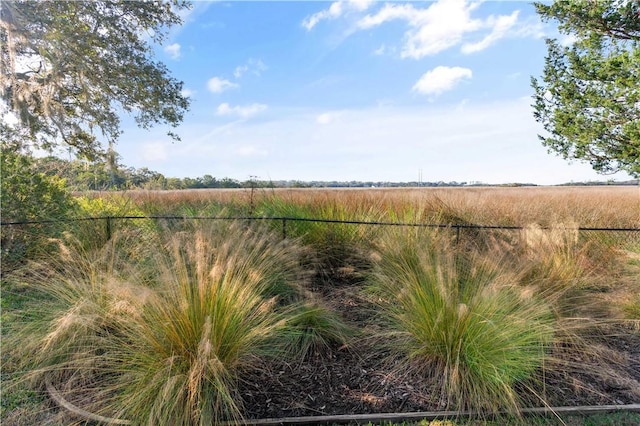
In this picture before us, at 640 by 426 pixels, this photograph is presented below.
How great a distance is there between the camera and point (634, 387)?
7.81 feet

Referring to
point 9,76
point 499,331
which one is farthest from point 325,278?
point 9,76

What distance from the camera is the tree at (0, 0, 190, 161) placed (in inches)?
278

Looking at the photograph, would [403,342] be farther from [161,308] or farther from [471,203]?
[471,203]

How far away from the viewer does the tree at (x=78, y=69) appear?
705cm

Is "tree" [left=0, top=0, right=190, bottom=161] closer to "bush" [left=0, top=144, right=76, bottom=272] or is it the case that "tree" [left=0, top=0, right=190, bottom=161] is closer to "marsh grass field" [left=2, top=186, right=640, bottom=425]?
"bush" [left=0, top=144, right=76, bottom=272]

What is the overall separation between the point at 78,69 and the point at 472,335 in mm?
9655

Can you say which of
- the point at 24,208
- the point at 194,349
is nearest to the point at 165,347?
the point at 194,349

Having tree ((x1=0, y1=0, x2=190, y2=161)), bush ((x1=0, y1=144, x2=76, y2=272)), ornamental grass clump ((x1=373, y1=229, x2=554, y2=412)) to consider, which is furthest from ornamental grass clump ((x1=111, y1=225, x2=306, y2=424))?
tree ((x1=0, y1=0, x2=190, y2=161))

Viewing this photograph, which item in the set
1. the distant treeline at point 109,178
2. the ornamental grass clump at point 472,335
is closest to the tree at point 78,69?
the distant treeline at point 109,178

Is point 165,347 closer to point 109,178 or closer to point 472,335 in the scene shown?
point 472,335

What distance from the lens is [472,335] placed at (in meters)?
2.34

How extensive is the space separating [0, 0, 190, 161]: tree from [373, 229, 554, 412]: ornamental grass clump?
8786 millimetres

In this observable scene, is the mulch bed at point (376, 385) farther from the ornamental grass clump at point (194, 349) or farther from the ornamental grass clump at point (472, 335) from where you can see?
the ornamental grass clump at point (194, 349)

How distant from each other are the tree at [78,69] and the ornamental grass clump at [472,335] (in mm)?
8786
